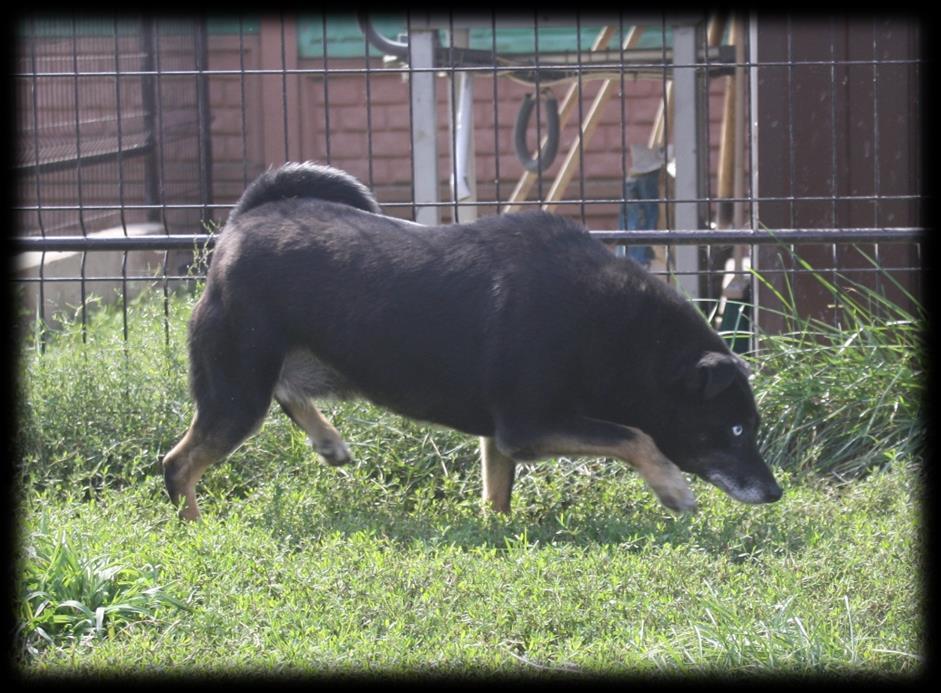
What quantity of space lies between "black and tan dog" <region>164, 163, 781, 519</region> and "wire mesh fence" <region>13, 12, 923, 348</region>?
962 millimetres

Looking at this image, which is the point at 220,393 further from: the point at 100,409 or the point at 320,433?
the point at 100,409

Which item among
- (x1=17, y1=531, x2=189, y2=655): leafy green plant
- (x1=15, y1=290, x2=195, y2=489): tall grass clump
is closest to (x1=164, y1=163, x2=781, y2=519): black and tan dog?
(x1=15, y1=290, x2=195, y2=489): tall grass clump

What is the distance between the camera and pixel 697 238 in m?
6.06

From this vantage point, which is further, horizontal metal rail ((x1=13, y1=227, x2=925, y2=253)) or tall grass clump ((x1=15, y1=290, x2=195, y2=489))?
horizontal metal rail ((x1=13, y1=227, x2=925, y2=253))

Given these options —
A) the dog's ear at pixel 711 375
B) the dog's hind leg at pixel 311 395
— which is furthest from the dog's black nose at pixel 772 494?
the dog's hind leg at pixel 311 395

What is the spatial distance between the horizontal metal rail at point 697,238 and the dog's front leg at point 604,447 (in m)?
1.55

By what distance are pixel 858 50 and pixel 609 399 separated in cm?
321

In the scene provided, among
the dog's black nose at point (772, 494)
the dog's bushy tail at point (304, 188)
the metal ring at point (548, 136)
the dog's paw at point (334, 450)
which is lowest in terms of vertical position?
the dog's black nose at point (772, 494)

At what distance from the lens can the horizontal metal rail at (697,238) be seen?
19.6 ft

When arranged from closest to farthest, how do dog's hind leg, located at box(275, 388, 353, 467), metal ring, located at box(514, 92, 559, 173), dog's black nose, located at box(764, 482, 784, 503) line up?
dog's black nose, located at box(764, 482, 784, 503), dog's hind leg, located at box(275, 388, 353, 467), metal ring, located at box(514, 92, 559, 173)

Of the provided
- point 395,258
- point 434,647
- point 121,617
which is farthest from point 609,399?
point 121,617

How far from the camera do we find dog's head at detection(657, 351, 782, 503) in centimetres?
467

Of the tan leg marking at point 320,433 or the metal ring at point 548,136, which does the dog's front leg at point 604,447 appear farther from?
the metal ring at point 548,136

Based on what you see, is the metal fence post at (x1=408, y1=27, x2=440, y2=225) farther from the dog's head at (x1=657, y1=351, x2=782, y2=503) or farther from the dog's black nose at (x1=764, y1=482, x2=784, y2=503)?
the dog's black nose at (x1=764, y1=482, x2=784, y2=503)
